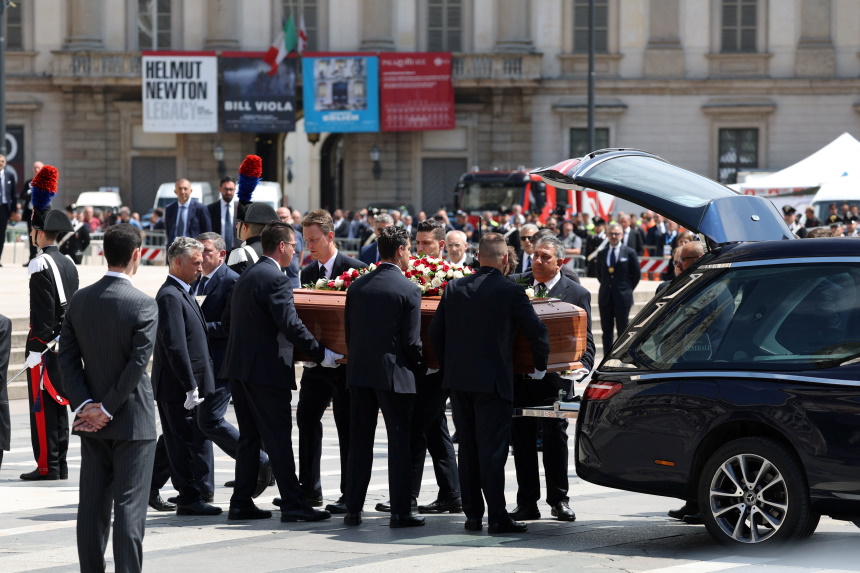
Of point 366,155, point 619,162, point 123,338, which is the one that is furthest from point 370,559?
point 366,155

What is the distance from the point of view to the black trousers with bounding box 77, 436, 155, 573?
7562mm

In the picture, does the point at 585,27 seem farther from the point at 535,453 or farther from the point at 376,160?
the point at 535,453

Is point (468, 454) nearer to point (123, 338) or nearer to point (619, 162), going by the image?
point (619, 162)

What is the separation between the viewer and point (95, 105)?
5153 centimetres

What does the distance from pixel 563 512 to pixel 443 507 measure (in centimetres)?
87

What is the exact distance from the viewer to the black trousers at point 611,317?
21000mm

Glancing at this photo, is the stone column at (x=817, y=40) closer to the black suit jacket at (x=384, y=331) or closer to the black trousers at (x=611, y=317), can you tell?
the black trousers at (x=611, y=317)

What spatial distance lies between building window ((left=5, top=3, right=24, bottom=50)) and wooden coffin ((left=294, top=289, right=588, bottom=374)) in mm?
43324

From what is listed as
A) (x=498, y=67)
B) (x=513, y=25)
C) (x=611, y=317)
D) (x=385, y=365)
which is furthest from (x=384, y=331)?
(x=513, y=25)

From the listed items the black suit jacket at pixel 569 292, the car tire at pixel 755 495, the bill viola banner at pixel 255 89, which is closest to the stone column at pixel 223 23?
the bill viola banner at pixel 255 89

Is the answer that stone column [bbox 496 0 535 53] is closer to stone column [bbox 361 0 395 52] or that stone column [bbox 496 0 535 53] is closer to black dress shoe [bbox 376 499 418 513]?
stone column [bbox 361 0 395 52]

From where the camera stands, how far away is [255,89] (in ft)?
163

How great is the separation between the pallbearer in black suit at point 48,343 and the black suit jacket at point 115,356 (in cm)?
380

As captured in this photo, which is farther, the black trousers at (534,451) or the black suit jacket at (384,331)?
the black trousers at (534,451)
